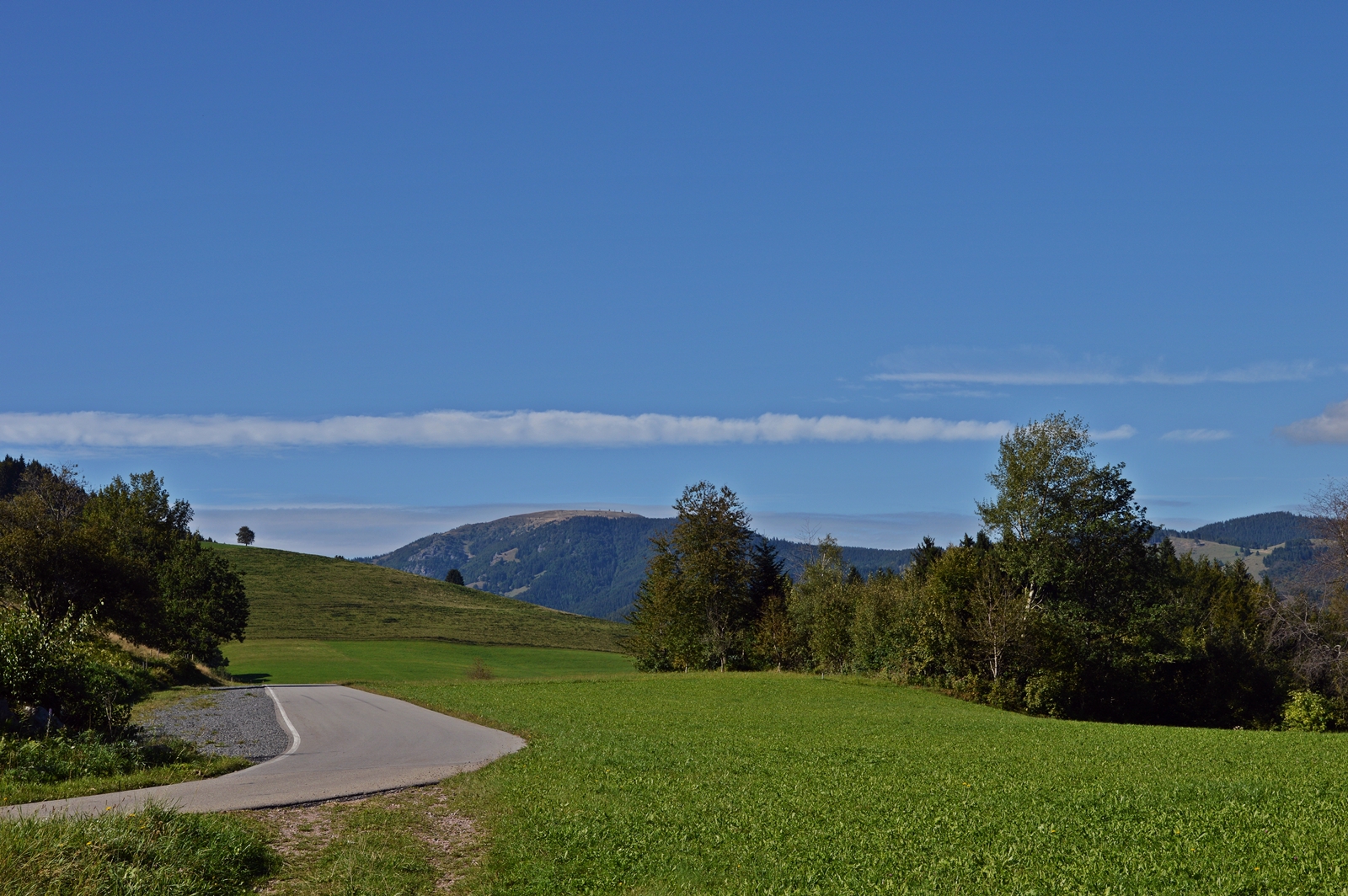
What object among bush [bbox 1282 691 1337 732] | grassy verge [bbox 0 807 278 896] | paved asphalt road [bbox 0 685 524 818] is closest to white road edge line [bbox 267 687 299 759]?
paved asphalt road [bbox 0 685 524 818]

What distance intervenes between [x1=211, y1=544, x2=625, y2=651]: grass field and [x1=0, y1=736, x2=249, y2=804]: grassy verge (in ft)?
355

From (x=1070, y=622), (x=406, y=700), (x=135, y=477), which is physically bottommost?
(x=406, y=700)

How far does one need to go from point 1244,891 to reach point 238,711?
122 feet

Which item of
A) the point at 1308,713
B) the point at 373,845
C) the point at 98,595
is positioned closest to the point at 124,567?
the point at 98,595

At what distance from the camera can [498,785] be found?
66.1 feet

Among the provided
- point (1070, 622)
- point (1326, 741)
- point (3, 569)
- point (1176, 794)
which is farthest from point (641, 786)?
point (3, 569)

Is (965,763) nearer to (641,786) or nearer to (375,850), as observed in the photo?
(641,786)

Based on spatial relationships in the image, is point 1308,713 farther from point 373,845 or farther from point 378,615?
point 378,615

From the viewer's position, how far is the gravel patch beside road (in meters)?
26.4

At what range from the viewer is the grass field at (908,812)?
12484 millimetres

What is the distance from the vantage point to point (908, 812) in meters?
16.4

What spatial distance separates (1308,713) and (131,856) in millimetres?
58929

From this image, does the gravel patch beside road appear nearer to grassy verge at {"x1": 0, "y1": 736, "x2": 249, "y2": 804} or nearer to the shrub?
grassy verge at {"x1": 0, "y1": 736, "x2": 249, "y2": 804}

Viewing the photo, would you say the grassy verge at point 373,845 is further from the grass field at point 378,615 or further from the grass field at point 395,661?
the grass field at point 378,615
